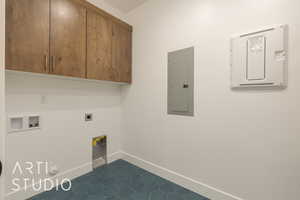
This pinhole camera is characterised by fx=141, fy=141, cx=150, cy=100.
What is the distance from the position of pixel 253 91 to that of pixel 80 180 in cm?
→ 251

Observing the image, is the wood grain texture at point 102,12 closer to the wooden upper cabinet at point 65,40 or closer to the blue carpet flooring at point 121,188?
the wooden upper cabinet at point 65,40

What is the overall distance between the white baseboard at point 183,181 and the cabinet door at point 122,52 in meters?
1.47

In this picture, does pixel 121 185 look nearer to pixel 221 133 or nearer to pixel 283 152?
pixel 221 133

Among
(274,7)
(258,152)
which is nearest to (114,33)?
(274,7)

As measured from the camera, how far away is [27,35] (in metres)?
1.45

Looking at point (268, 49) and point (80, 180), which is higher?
point (268, 49)

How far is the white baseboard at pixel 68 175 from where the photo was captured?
1613mm

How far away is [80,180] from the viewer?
2.06 meters

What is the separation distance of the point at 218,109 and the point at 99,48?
6.05 ft

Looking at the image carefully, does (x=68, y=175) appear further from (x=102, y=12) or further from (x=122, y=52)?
(x=102, y=12)

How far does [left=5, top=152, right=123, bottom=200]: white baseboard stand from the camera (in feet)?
5.29

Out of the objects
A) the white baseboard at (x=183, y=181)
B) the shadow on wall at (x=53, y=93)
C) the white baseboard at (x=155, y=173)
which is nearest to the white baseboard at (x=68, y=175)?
the white baseboard at (x=155, y=173)

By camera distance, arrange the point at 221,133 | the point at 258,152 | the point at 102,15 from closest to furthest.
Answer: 1. the point at 258,152
2. the point at 221,133
3. the point at 102,15

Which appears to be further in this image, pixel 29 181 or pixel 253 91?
pixel 29 181
